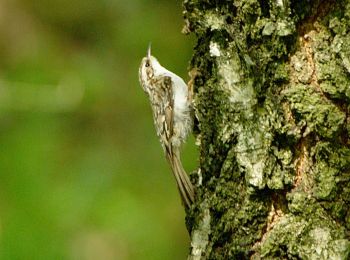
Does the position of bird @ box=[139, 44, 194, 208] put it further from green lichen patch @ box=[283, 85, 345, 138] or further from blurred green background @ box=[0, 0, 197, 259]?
green lichen patch @ box=[283, 85, 345, 138]

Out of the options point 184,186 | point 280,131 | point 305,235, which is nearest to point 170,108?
point 184,186

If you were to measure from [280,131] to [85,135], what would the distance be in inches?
110

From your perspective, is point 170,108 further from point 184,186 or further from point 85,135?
point 85,135

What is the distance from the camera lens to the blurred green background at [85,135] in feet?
15.5

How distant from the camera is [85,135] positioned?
17.5ft

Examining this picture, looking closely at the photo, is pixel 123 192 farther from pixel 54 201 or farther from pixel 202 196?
pixel 202 196

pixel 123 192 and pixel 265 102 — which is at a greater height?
pixel 265 102

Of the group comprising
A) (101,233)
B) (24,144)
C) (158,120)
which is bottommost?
(101,233)

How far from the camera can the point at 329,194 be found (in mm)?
2594

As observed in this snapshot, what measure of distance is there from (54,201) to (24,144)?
421 mm

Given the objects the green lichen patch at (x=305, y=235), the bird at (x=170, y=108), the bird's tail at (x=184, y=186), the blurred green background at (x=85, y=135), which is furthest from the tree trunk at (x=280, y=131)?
the blurred green background at (x=85, y=135)

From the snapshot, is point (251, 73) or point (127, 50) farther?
point (127, 50)

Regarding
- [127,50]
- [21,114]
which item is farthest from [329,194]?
[127,50]

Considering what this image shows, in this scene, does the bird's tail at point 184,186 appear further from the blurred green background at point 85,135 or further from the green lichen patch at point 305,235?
the blurred green background at point 85,135
